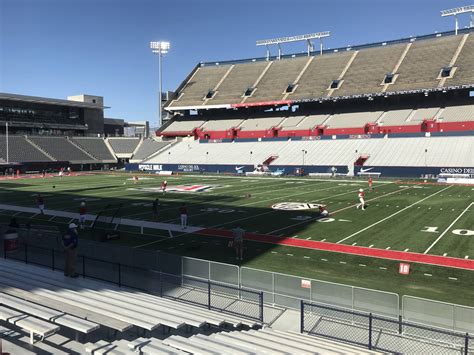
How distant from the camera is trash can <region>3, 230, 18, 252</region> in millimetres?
13906

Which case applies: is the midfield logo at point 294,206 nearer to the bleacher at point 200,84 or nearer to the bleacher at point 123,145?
the bleacher at point 200,84

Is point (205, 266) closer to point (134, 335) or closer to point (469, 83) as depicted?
point (134, 335)

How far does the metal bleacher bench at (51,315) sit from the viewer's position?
22.8 feet

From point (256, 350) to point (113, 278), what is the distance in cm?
660

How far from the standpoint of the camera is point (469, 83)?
182ft

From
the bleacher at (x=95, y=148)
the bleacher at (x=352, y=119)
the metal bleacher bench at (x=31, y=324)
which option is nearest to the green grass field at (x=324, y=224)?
the metal bleacher bench at (x=31, y=324)

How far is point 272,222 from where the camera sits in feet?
73.8

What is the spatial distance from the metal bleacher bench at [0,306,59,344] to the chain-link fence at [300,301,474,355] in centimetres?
453

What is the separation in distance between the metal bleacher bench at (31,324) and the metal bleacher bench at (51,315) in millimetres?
125

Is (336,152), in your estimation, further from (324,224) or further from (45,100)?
(45,100)

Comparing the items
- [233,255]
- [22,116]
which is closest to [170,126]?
[22,116]

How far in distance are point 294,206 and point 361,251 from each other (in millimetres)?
11293

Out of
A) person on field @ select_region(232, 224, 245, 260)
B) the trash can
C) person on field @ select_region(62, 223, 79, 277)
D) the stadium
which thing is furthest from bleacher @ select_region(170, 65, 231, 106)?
person on field @ select_region(62, 223, 79, 277)

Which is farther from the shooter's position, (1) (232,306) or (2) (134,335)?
(1) (232,306)
